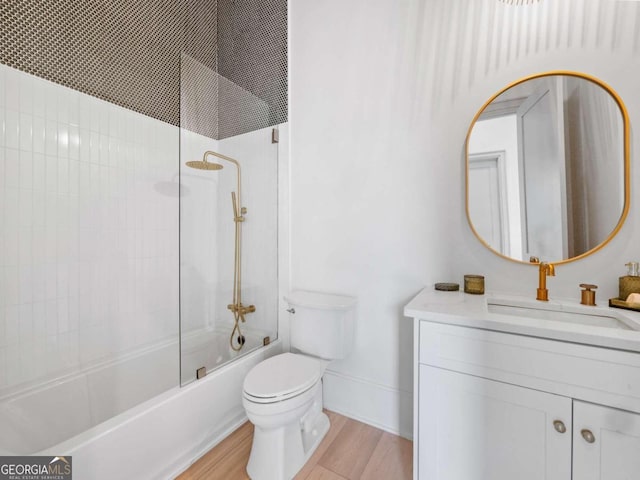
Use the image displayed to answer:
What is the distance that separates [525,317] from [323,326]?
→ 0.92 meters

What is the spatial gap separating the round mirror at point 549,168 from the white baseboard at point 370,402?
3.22 feet

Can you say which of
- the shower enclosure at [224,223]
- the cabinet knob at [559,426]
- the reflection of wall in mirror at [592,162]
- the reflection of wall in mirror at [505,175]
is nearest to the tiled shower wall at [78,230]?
the shower enclosure at [224,223]

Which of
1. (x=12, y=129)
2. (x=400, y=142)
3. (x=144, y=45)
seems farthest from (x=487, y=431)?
(x=144, y=45)

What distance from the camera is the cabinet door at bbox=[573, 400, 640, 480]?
29.1 inches

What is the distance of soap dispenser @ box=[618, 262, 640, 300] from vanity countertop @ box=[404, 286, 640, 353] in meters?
0.10

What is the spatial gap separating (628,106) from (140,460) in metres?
2.44

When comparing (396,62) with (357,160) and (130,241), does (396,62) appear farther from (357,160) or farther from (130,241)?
(130,241)

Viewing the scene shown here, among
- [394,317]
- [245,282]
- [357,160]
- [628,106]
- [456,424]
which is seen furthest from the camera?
[245,282]

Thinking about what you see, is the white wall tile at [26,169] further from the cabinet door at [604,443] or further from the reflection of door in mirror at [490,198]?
the cabinet door at [604,443]

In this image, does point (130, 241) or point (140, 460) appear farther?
point (130, 241)

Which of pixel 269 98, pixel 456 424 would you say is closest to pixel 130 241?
pixel 269 98

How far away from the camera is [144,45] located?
1.77 m

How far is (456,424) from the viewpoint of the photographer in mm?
964

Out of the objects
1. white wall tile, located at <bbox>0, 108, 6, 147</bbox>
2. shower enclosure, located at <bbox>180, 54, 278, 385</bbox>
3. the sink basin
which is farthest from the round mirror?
white wall tile, located at <bbox>0, 108, 6, 147</bbox>
